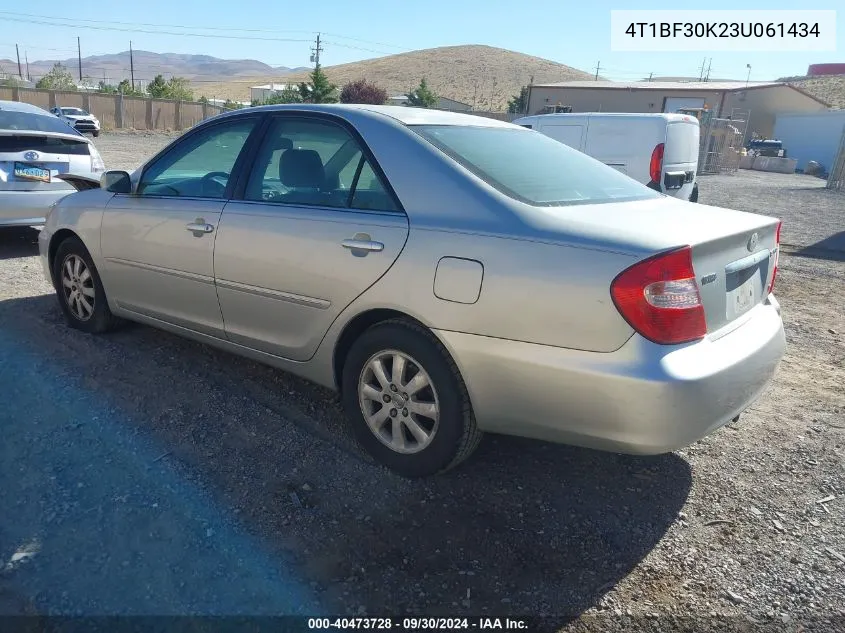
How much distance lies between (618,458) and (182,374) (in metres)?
2.63

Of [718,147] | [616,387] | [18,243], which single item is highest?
[718,147]

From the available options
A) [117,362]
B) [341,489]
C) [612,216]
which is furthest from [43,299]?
[612,216]

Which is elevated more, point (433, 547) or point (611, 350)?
point (611, 350)

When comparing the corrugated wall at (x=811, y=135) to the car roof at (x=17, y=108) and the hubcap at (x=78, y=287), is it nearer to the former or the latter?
the car roof at (x=17, y=108)

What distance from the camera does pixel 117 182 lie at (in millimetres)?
4281

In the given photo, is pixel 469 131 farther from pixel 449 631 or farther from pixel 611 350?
pixel 449 631

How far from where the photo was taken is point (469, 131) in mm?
3412

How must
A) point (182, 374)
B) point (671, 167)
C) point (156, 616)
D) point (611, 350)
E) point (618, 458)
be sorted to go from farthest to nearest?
point (671, 167) → point (182, 374) → point (618, 458) → point (611, 350) → point (156, 616)

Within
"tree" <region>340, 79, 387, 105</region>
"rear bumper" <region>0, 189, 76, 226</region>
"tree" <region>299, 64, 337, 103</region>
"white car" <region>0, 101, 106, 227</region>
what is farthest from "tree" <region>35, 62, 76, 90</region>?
"rear bumper" <region>0, 189, 76, 226</region>

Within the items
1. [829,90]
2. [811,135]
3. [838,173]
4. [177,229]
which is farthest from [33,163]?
[829,90]

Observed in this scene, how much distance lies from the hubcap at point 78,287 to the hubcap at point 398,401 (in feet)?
8.54

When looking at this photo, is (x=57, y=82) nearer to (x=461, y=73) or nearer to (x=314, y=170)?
(x=314, y=170)

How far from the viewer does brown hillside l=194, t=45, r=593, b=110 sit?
112125 mm

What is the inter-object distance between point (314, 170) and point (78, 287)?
235 centimetres
